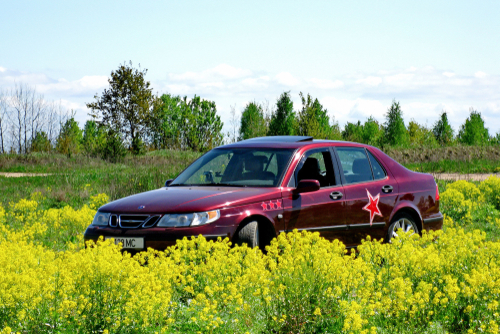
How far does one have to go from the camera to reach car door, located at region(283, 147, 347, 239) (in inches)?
271

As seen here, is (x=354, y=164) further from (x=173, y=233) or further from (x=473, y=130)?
(x=473, y=130)

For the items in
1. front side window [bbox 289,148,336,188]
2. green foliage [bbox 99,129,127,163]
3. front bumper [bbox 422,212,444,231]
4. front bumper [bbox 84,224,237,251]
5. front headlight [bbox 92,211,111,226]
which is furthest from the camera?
green foliage [bbox 99,129,127,163]

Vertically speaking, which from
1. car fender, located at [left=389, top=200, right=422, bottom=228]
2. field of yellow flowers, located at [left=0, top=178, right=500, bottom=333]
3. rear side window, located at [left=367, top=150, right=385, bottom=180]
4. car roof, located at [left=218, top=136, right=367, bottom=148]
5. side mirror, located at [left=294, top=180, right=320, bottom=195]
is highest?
car roof, located at [left=218, top=136, right=367, bottom=148]

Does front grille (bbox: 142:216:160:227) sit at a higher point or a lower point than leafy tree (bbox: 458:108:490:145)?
lower

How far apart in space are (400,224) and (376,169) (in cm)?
80

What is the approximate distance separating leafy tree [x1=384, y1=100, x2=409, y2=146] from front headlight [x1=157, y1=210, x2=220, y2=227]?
37.4 m

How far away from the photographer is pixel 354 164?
7898 mm

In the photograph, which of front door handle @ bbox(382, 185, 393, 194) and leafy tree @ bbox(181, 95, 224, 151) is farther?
leafy tree @ bbox(181, 95, 224, 151)

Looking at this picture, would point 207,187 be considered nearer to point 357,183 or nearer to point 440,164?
point 357,183

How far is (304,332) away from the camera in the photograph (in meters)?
4.58

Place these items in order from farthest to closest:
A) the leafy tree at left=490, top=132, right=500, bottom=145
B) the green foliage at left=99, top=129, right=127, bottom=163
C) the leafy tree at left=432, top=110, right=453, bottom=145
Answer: the leafy tree at left=432, top=110, right=453, bottom=145 < the leafy tree at left=490, top=132, right=500, bottom=145 < the green foliage at left=99, top=129, right=127, bottom=163

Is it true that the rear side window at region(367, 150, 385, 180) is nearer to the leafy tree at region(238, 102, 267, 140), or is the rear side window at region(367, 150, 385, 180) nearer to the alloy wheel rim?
the alloy wheel rim

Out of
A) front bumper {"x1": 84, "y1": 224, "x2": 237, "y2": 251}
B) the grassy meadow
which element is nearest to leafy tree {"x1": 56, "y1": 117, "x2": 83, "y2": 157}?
front bumper {"x1": 84, "y1": 224, "x2": 237, "y2": 251}

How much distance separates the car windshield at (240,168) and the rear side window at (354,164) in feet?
2.69
